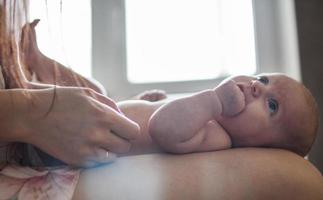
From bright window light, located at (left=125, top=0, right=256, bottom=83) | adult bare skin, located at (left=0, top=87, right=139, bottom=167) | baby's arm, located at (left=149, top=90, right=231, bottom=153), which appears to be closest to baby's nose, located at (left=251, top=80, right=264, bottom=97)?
baby's arm, located at (left=149, top=90, right=231, bottom=153)

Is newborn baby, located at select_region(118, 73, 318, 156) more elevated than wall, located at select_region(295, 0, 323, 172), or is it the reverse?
wall, located at select_region(295, 0, 323, 172)

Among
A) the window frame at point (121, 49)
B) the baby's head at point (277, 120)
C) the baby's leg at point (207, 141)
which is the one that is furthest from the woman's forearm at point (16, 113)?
the window frame at point (121, 49)

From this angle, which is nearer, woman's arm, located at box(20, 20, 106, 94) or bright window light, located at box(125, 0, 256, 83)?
woman's arm, located at box(20, 20, 106, 94)

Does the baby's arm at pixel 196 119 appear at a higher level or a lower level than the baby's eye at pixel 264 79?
lower

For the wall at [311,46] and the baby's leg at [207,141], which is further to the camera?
the wall at [311,46]

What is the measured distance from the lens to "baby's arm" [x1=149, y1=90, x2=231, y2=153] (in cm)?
55

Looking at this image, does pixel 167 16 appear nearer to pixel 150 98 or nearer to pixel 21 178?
pixel 150 98

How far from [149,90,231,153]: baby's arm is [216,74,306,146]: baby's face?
0.05m

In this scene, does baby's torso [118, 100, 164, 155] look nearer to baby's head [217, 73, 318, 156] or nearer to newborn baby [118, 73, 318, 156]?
newborn baby [118, 73, 318, 156]

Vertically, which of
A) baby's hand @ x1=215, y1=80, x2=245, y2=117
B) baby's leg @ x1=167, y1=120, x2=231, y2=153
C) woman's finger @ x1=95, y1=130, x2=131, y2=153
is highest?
baby's hand @ x1=215, y1=80, x2=245, y2=117

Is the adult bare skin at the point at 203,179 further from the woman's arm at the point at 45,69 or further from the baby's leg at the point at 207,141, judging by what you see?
the woman's arm at the point at 45,69

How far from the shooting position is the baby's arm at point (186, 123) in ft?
1.79

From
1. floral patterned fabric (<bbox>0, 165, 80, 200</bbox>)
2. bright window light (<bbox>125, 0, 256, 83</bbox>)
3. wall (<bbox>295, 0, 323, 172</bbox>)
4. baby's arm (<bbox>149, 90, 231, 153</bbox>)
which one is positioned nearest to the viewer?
floral patterned fabric (<bbox>0, 165, 80, 200</bbox>)

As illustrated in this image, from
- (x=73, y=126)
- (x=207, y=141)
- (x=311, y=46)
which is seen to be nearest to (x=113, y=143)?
(x=73, y=126)
